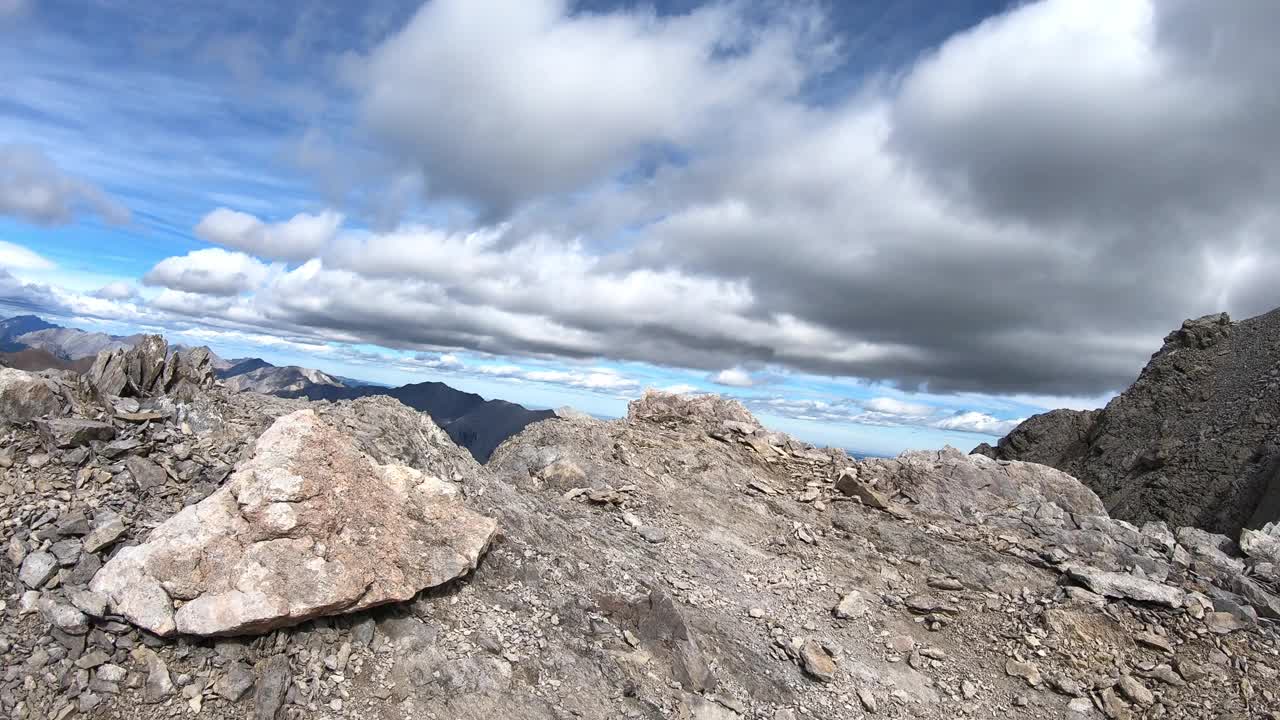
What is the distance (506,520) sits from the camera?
47.4ft

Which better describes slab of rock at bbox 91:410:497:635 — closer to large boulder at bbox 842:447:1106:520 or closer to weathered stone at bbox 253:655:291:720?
weathered stone at bbox 253:655:291:720

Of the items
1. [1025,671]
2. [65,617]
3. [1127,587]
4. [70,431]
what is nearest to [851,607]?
[1025,671]

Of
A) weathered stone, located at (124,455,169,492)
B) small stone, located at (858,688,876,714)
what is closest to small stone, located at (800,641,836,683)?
small stone, located at (858,688,876,714)

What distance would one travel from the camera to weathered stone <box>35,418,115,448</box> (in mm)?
11367

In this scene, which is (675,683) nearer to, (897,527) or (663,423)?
(897,527)

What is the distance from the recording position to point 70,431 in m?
11.4

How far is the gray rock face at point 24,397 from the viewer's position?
38.1 ft

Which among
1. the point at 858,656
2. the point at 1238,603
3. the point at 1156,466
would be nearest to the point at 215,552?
the point at 858,656

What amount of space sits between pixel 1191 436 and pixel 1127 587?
29412 millimetres

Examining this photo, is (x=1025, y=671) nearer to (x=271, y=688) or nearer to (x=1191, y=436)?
(x=271, y=688)

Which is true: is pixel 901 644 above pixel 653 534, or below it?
below

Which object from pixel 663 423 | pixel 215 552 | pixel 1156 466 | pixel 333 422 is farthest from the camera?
pixel 1156 466

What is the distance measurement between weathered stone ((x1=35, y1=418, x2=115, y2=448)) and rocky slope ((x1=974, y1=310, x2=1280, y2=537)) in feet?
135

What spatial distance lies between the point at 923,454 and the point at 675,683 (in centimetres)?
1601
